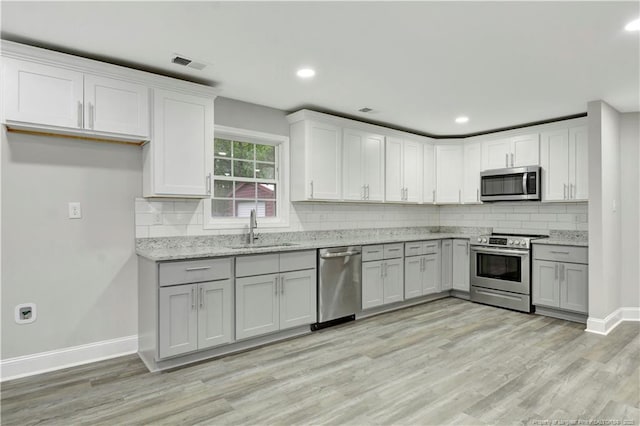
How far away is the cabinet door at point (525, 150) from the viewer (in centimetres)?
476

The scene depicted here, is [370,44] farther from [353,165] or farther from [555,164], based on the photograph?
[555,164]

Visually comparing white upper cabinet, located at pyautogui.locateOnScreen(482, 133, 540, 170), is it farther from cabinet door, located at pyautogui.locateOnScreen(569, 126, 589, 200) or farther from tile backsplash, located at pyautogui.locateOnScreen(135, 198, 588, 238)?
tile backsplash, located at pyautogui.locateOnScreen(135, 198, 588, 238)

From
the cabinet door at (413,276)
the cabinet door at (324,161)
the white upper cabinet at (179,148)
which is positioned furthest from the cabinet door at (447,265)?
the white upper cabinet at (179,148)

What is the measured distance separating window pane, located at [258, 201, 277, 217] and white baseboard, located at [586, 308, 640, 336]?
11.7 feet

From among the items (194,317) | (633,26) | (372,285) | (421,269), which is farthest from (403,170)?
(194,317)

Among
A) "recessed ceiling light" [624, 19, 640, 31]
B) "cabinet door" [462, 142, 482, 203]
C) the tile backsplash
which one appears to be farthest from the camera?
"cabinet door" [462, 142, 482, 203]

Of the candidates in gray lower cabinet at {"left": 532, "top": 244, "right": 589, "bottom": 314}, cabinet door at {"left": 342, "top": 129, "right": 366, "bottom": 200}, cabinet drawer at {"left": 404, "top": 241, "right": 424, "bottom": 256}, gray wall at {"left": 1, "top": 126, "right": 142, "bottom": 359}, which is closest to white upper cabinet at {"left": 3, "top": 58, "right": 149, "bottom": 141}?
gray wall at {"left": 1, "top": 126, "right": 142, "bottom": 359}

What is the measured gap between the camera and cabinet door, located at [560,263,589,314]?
4078 millimetres

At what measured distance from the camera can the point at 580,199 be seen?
438 centimetres

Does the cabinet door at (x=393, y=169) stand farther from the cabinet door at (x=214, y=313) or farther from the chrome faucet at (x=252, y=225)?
the cabinet door at (x=214, y=313)

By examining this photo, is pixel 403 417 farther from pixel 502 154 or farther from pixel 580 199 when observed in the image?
pixel 502 154

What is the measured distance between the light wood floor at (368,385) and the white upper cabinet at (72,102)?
186 centimetres

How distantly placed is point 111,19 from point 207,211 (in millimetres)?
1835

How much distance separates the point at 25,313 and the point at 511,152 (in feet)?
18.0
